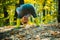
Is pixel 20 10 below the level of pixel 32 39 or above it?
above

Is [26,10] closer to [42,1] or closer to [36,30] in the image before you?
[36,30]

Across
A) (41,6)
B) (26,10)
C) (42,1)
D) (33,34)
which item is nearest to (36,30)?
(33,34)

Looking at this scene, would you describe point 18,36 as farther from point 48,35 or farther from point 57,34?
point 57,34

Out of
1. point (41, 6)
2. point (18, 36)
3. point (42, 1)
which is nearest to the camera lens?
point (18, 36)

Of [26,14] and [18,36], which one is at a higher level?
[26,14]

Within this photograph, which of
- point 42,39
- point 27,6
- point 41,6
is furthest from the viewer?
point 41,6

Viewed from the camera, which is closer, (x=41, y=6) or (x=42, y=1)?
(x=42, y=1)

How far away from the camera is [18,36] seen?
580 cm

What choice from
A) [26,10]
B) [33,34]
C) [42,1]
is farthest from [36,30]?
[42,1]

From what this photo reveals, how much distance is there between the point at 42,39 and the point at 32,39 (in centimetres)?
36

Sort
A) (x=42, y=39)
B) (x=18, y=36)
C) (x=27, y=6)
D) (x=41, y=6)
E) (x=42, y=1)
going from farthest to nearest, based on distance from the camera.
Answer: (x=41, y=6) < (x=42, y=1) < (x=27, y=6) < (x=18, y=36) < (x=42, y=39)

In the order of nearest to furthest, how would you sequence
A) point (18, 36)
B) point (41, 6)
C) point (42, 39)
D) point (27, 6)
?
1. point (42, 39)
2. point (18, 36)
3. point (27, 6)
4. point (41, 6)

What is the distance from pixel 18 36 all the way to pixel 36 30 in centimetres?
104

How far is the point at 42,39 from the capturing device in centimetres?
539
